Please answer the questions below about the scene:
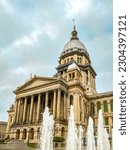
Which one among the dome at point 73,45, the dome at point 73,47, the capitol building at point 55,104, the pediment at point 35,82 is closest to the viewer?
the capitol building at point 55,104

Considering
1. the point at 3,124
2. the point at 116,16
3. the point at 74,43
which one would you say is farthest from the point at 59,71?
the point at 116,16

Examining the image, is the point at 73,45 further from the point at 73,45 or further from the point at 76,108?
the point at 76,108

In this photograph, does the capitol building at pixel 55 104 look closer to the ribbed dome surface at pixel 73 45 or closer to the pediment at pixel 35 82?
the pediment at pixel 35 82

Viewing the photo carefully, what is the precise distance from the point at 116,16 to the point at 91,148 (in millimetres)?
24832

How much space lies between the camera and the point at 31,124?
48.2m

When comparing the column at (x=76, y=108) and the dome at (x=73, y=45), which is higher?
the dome at (x=73, y=45)

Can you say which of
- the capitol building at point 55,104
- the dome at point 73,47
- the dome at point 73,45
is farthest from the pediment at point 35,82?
the dome at point 73,45

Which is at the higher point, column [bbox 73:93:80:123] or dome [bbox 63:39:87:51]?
dome [bbox 63:39:87:51]

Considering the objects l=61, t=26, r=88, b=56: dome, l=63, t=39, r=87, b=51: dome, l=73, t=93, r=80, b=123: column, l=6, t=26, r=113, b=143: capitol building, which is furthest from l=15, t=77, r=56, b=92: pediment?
l=63, t=39, r=87, b=51: dome

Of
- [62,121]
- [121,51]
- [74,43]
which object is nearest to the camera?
[121,51]

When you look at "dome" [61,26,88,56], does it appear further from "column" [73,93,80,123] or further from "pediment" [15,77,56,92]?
"column" [73,93,80,123]

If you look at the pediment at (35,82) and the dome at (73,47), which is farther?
the dome at (73,47)

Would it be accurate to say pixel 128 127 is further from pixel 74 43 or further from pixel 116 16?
pixel 74 43

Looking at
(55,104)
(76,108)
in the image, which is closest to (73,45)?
(76,108)
